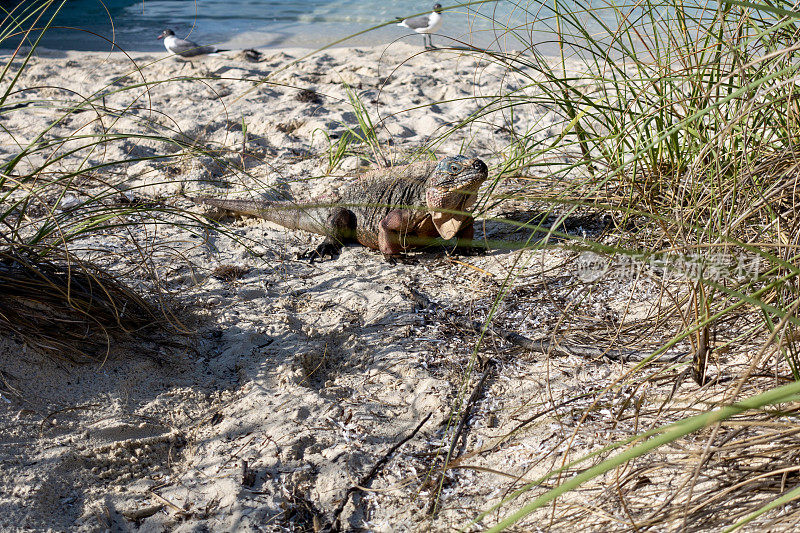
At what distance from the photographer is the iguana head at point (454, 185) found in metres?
3.27

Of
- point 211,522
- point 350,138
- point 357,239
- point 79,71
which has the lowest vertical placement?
point 211,522

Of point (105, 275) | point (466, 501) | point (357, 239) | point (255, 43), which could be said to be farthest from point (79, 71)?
point (466, 501)

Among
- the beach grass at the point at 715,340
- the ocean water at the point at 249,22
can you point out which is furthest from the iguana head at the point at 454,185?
the ocean water at the point at 249,22

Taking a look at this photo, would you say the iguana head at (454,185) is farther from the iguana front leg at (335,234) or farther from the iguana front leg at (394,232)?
the iguana front leg at (335,234)

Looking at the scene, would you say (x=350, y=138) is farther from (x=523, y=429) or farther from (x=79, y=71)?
(x=79, y=71)

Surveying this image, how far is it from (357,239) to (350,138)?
1.25 meters

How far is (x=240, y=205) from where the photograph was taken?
401cm

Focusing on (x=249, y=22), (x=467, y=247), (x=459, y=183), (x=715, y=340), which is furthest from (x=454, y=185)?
(x=249, y=22)

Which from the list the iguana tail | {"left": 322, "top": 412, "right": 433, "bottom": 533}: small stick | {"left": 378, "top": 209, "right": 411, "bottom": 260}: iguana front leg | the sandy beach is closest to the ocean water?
the iguana tail

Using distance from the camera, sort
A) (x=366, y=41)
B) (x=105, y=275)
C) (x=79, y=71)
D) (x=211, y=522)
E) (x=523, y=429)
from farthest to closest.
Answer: (x=366, y=41)
(x=79, y=71)
(x=105, y=275)
(x=523, y=429)
(x=211, y=522)

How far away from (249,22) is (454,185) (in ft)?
31.7

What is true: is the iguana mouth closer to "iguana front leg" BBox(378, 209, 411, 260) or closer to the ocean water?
"iguana front leg" BBox(378, 209, 411, 260)

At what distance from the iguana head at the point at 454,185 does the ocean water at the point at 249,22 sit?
561 centimetres

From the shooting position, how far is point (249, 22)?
11.4 metres
